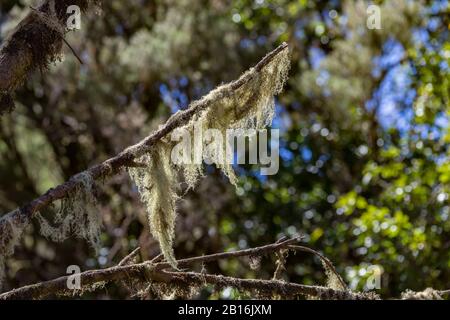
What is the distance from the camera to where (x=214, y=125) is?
3.80 metres

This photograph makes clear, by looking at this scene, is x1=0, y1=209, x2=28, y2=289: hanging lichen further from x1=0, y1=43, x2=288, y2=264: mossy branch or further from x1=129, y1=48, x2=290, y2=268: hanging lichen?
x1=129, y1=48, x2=290, y2=268: hanging lichen

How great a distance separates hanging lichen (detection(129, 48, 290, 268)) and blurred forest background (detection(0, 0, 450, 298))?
341 centimetres

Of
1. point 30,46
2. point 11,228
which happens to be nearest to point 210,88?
point 30,46

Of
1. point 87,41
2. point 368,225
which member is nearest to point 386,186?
Result: point 368,225

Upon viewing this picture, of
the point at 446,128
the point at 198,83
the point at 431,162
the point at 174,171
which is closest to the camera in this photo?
the point at 174,171

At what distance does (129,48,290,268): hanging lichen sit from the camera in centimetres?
380

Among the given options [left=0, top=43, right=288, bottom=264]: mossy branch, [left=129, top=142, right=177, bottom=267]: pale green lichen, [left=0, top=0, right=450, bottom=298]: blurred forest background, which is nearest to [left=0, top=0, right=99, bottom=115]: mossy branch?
[left=0, top=43, right=288, bottom=264]: mossy branch

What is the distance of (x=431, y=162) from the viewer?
23.0 ft

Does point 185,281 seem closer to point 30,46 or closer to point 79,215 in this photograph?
point 79,215

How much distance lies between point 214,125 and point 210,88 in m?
5.42

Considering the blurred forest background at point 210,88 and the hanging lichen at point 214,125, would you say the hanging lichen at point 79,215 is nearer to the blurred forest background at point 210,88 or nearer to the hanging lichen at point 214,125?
the hanging lichen at point 214,125

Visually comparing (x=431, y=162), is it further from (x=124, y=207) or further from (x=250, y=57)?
(x=124, y=207)
